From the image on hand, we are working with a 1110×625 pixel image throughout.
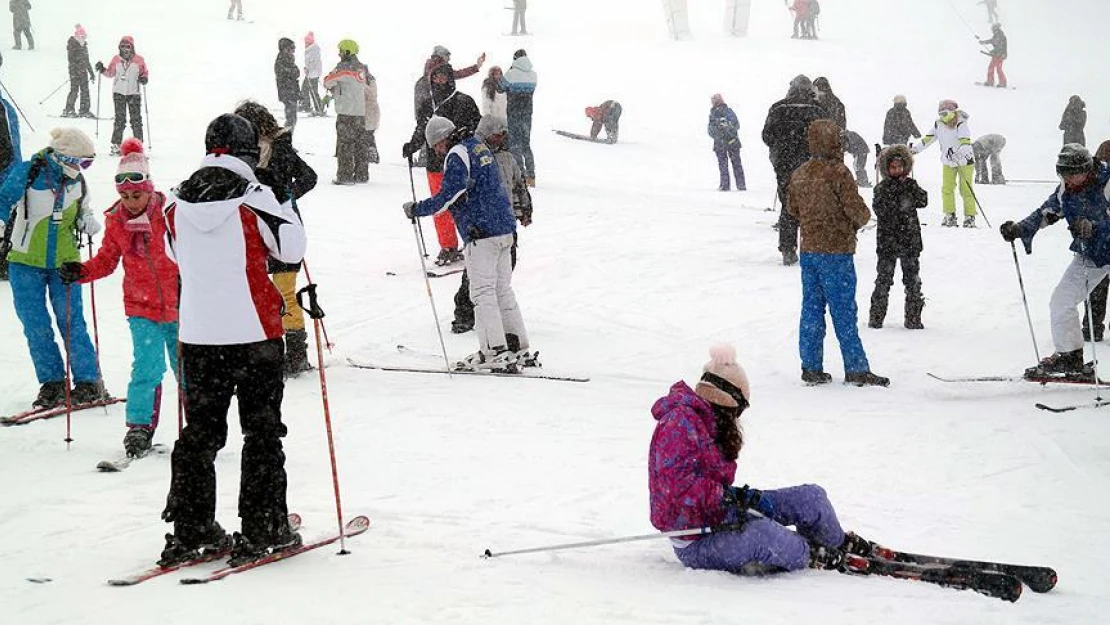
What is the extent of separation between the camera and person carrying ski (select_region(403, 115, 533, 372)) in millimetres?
8336

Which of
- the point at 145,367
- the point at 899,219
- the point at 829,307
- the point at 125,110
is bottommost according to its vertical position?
the point at 145,367

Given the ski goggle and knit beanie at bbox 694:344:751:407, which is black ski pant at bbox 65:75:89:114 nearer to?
the ski goggle

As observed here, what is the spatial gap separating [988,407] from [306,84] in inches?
711

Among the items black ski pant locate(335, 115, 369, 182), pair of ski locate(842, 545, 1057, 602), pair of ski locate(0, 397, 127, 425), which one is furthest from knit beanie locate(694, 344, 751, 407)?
black ski pant locate(335, 115, 369, 182)

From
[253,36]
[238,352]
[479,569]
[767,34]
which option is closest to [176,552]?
[238,352]

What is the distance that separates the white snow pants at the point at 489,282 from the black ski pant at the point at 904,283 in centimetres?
352

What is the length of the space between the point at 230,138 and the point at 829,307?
16.5 feet

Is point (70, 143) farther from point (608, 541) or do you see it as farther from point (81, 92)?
point (81, 92)

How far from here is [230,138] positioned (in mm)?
4699

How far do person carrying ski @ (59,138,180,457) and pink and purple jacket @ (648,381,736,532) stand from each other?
3259 millimetres

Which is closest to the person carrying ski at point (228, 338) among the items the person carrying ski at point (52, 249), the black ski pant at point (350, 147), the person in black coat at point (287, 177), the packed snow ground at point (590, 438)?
the packed snow ground at point (590, 438)

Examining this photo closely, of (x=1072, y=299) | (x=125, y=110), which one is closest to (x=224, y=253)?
(x=1072, y=299)

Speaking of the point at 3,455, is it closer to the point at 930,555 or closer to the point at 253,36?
the point at 930,555

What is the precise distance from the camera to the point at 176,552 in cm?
471
